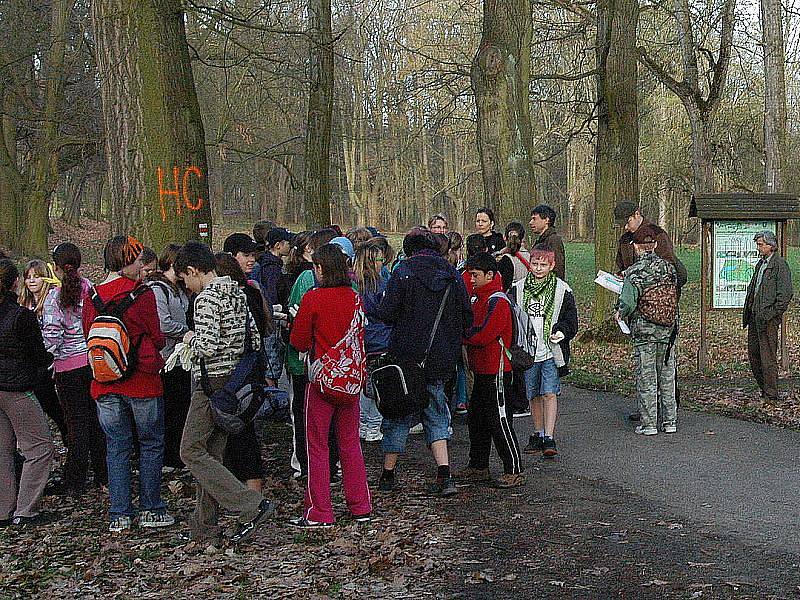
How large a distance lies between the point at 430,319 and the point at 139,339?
7.00 feet

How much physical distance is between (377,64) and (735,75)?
1885 centimetres

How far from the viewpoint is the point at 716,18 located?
71.1 ft

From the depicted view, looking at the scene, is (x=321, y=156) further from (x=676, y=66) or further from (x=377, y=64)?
(x=377, y=64)

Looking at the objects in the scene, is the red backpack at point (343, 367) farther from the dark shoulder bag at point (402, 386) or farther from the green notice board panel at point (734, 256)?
the green notice board panel at point (734, 256)

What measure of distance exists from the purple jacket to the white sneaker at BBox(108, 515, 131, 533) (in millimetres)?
1397

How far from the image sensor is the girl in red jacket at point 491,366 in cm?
790

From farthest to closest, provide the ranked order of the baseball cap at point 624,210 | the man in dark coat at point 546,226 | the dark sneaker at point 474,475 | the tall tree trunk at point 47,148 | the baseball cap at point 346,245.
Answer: the tall tree trunk at point 47,148 → the baseball cap at point 624,210 → the man in dark coat at point 546,226 → the baseball cap at point 346,245 → the dark sneaker at point 474,475

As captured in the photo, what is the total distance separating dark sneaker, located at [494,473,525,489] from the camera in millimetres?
7992

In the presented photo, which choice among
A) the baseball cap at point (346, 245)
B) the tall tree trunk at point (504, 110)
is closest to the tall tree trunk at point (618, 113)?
the tall tree trunk at point (504, 110)

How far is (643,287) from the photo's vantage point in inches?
378

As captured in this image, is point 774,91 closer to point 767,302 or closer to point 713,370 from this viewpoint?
point 713,370

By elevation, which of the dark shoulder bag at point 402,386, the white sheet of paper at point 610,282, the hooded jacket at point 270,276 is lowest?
the dark shoulder bag at point 402,386

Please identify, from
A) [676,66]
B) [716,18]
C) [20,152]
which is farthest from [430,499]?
[20,152]

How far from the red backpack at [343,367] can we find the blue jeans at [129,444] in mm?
1157
